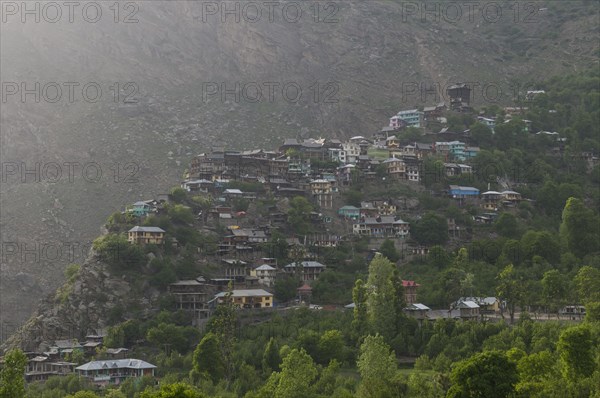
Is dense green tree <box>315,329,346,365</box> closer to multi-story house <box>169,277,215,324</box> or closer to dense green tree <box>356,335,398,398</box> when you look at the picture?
dense green tree <box>356,335,398,398</box>

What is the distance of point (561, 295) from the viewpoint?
7381cm

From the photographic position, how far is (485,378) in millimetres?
51719

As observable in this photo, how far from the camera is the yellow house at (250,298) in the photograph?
7950cm

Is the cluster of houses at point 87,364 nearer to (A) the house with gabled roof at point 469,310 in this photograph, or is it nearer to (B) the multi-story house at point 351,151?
(A) the house with gabled roof at point 469,310

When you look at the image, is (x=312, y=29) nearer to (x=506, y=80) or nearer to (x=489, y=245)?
(x=506, y=80)

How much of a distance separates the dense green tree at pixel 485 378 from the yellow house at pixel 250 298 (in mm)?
30196

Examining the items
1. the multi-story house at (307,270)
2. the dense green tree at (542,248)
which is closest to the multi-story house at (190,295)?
the multi-story house at (307,270)

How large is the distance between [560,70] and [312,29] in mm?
44332

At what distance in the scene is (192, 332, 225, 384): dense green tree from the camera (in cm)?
6644

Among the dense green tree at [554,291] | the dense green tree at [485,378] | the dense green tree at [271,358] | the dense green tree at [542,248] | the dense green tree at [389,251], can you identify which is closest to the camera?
→ the dense green tree at [485,378]

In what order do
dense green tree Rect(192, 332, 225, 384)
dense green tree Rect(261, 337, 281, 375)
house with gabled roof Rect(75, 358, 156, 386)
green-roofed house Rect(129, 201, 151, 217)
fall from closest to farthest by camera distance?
dense green tree Rect(192, 332, 225, 384), dense green tree Rect(261, 337, 281, 375), house with gabled roof Rect(75, 358, 156, 386), green-roofed house Rect(129, 201, 151, 217)

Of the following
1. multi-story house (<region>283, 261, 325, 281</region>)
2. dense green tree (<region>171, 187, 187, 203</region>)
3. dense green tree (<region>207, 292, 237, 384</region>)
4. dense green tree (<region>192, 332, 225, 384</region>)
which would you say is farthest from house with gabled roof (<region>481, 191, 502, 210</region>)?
dense green tree (<region>192, 332, 225, 384</region>)

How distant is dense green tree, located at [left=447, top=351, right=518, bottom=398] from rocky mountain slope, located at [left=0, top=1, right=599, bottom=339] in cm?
6475

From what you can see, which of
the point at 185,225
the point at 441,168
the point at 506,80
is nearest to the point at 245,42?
the point at 506,80
